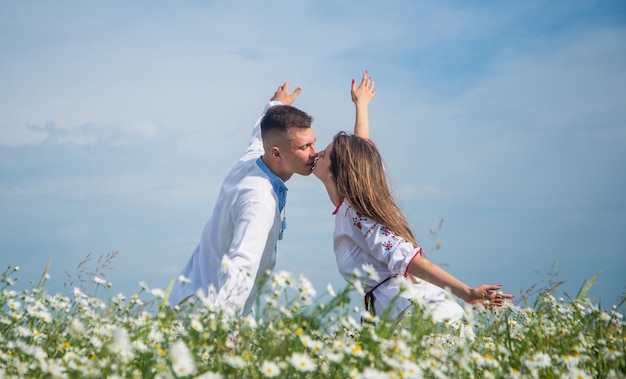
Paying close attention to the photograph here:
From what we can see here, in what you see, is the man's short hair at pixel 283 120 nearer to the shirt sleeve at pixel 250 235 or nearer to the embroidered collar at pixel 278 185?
the embroidered collar at pixel 278 185

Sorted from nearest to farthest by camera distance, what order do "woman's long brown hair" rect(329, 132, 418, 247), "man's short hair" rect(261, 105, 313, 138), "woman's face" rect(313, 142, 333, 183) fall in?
1. "woman's long brown hair" rect(329, 132, 418, 247)
2. "woman's face" rect(313, 142, 333, 183)
3. "man's short hair" rect(261, 105, 313, 138)

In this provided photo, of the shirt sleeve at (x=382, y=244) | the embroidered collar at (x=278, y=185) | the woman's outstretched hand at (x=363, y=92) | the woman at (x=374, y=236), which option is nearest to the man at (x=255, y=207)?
the embroidered collar at (x=278, y=185)

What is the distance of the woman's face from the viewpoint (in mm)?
6316

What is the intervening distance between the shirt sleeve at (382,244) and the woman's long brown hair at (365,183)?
0.25ft

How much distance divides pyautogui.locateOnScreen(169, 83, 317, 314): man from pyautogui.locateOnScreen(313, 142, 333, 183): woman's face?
0.10m

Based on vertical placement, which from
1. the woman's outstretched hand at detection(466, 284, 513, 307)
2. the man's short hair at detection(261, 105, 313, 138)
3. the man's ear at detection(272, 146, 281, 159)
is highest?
the man's short hair at detection(261, 105, 313, 138)

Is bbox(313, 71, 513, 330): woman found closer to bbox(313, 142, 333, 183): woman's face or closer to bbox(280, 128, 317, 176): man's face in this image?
bbox(313, 142, 333, 183): woman's face

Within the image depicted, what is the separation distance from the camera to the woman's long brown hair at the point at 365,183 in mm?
6020

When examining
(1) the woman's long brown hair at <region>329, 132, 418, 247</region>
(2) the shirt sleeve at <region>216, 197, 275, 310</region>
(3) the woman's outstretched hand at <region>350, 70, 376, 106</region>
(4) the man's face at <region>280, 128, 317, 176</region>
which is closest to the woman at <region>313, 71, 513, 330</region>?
(1) the woman's long brown hair at <region>329, 132, 418, 247</region>

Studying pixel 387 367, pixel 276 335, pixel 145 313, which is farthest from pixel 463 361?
pixel 145 313

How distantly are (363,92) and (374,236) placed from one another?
257 cm

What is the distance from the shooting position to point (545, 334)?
4.61 metres

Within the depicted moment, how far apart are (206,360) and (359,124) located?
4.03 metres

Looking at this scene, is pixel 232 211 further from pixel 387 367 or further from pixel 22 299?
pixel 387 367
